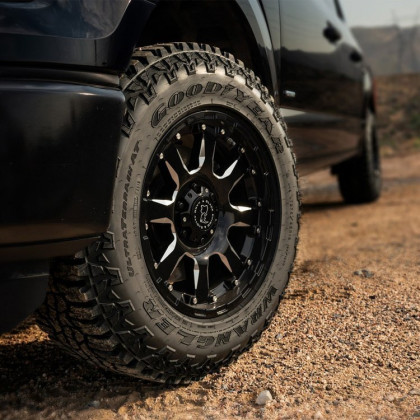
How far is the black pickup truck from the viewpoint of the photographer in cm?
155

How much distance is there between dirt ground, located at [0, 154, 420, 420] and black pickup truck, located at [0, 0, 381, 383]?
110 millimetres

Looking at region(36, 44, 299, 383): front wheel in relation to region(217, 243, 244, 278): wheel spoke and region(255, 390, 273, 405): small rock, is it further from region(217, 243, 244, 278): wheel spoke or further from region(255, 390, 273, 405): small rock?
region(255, 390, 273, 405): small rock

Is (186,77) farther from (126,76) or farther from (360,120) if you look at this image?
(360,120)

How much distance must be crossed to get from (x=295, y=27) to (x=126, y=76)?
4.71 ft

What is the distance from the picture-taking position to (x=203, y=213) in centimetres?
209

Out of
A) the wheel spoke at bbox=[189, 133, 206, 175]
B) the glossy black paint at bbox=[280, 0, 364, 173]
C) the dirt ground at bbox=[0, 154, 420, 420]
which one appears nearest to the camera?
the dirt ground at bbox=[0, 154, 420, 420]

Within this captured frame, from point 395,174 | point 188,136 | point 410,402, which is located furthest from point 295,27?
point 395,174

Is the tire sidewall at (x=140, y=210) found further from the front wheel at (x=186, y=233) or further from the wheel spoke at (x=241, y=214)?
the wheel spoke at (x=241, y=214)

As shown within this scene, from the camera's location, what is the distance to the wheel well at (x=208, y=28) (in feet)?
7.75

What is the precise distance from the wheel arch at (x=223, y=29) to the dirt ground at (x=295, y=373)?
58 cm

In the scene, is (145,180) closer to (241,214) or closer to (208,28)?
(241,214)

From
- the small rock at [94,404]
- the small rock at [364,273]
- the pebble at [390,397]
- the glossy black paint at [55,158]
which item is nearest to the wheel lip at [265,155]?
the glossy black paint at [55,158]

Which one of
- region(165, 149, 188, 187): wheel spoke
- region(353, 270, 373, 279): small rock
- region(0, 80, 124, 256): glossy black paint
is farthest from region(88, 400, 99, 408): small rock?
region(353, 270, 373, 279): small rock

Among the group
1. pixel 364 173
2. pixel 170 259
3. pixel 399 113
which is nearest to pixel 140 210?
pixel 170 259
